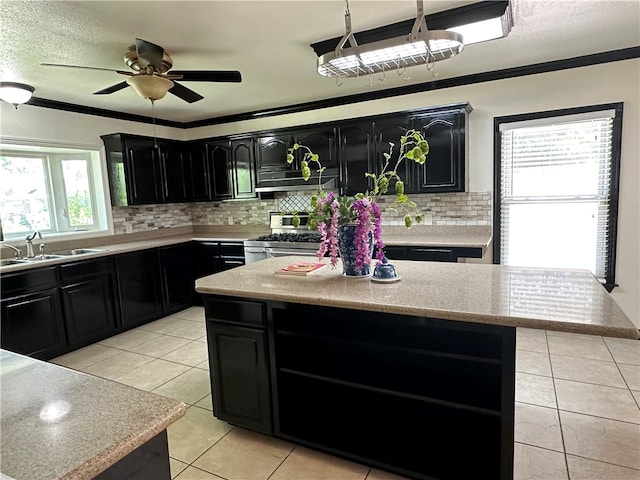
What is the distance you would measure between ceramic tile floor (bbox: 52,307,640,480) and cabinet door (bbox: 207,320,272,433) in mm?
145

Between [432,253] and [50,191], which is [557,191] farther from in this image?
[50,191]

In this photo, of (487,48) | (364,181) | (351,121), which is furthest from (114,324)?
(487,48)

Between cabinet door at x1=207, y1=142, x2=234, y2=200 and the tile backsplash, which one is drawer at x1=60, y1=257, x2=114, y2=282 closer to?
the tile backsplash

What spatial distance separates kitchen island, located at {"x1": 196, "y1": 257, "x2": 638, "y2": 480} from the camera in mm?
1621

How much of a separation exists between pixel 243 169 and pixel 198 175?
0.77m

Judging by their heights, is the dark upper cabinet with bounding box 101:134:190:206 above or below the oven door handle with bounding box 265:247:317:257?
above

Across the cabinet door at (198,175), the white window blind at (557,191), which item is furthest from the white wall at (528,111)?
the cabinet door at (198,175)

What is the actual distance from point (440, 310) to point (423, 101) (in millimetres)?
3048

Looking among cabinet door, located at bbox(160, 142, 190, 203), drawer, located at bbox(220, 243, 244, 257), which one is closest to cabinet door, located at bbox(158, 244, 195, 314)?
drawer, located at bbox(220, 243, 244, 257)

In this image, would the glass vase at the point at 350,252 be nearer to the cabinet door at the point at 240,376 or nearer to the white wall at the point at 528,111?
the cabinet door at the point at 240,376

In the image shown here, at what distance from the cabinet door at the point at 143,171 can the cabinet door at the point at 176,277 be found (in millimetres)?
707

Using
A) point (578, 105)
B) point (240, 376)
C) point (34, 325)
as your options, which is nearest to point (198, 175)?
point (34, 325)

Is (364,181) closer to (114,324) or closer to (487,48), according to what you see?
(487,48)

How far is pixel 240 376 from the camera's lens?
86.0 inches
